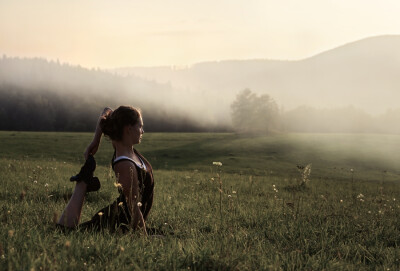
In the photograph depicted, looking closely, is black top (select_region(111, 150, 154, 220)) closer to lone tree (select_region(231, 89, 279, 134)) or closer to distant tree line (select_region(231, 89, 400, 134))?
distant tree line (select_region(231, 89, 400, 134))

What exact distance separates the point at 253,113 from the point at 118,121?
89.6 metres

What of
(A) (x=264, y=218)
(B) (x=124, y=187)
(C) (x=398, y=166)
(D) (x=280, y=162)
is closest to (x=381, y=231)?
(A) (x=264, y=218)

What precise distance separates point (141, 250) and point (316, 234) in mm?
3231

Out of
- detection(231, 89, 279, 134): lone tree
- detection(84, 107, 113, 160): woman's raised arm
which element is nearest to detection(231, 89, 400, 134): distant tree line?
detection(231, 89, 279, 134): lone tree

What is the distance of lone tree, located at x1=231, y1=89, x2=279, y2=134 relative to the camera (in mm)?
93438

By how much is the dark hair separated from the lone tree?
3491 inches

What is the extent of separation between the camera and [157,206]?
330 inches

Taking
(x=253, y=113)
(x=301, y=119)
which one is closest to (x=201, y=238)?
(x=253, y=113)

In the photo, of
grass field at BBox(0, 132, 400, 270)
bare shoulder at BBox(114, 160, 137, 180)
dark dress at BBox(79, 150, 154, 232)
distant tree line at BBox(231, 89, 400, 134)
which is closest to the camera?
grass field at BBox(0, 132, 400, 270)

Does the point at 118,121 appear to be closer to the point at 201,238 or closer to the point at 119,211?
the point at 119,211

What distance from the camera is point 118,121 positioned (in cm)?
525

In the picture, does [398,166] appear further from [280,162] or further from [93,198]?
[93,198]

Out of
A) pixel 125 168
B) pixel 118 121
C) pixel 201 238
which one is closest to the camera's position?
pixel 125 168

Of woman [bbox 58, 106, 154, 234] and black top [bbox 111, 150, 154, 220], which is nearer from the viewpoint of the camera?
woman [bbox 58, 106, 154, 234]
